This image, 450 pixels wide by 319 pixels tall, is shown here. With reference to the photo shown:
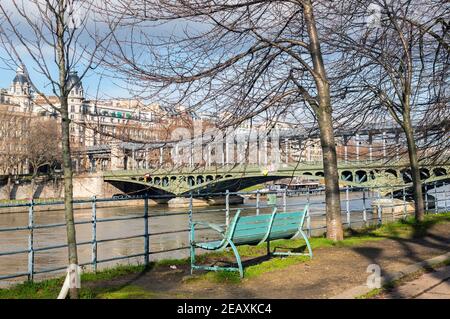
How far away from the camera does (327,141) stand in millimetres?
10562

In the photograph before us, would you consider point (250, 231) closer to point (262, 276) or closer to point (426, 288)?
point (262, 276)

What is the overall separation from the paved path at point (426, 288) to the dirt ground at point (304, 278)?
527 millimetres

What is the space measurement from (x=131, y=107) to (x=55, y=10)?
3.57 meters

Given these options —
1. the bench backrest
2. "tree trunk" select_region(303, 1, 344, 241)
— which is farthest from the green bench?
"tree trunk" select_region(303, 1, 344, 241)

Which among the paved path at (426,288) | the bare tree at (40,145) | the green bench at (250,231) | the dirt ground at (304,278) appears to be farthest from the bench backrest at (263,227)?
the bare tree at (40,145)

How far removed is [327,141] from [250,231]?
361 centimetres

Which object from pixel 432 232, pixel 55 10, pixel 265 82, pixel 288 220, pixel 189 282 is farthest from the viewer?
pixel 432 232

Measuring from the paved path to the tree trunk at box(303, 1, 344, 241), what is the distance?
11.5 ft

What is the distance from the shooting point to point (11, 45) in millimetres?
6297

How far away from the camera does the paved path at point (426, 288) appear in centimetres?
583

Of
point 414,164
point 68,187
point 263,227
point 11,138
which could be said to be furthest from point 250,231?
point 11,138
